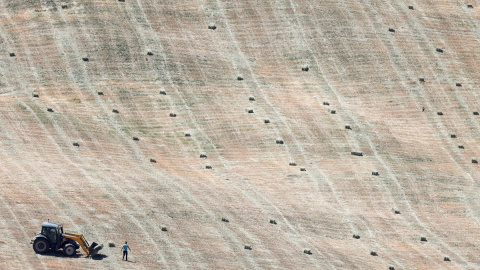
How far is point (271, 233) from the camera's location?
218 feet

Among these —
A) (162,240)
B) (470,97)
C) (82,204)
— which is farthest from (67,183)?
(470,97)

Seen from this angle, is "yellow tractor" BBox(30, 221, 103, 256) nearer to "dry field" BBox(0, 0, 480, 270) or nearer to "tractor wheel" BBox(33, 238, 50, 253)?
"tractor wheel" BBox(33, 238, 50, 253)

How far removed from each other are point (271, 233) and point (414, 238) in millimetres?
10236

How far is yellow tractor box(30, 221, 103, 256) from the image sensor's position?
56.6m

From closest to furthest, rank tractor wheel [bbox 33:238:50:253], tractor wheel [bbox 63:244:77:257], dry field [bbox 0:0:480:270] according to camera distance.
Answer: tractor wheel [bbox 33:238:50:253], tractor wheel [bbox 63:244:77:257], dry field [bbox 0:0:480:270]

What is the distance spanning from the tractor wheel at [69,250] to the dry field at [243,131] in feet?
2.83

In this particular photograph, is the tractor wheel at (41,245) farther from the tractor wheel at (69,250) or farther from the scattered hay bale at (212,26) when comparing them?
the scattered hay bale at (212,26)

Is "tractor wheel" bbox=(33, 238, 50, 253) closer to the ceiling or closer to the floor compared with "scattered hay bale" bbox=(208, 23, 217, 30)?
closer to the floor

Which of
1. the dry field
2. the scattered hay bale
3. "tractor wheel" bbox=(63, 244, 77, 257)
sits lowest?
"tractor wheel" bbox=(63, 244, 77, 257)

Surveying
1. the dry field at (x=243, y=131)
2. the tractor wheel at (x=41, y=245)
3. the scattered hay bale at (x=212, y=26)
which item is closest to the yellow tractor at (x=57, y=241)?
the tractor wheel at (x=41, y=245)

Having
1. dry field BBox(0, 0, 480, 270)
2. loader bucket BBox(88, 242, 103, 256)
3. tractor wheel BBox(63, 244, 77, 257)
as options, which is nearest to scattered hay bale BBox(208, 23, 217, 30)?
dry field BBox(0, 0, 480, 270)

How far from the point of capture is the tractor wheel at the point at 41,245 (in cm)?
5650

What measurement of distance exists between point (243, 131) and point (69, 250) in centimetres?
3144

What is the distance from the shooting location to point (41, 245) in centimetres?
5666
